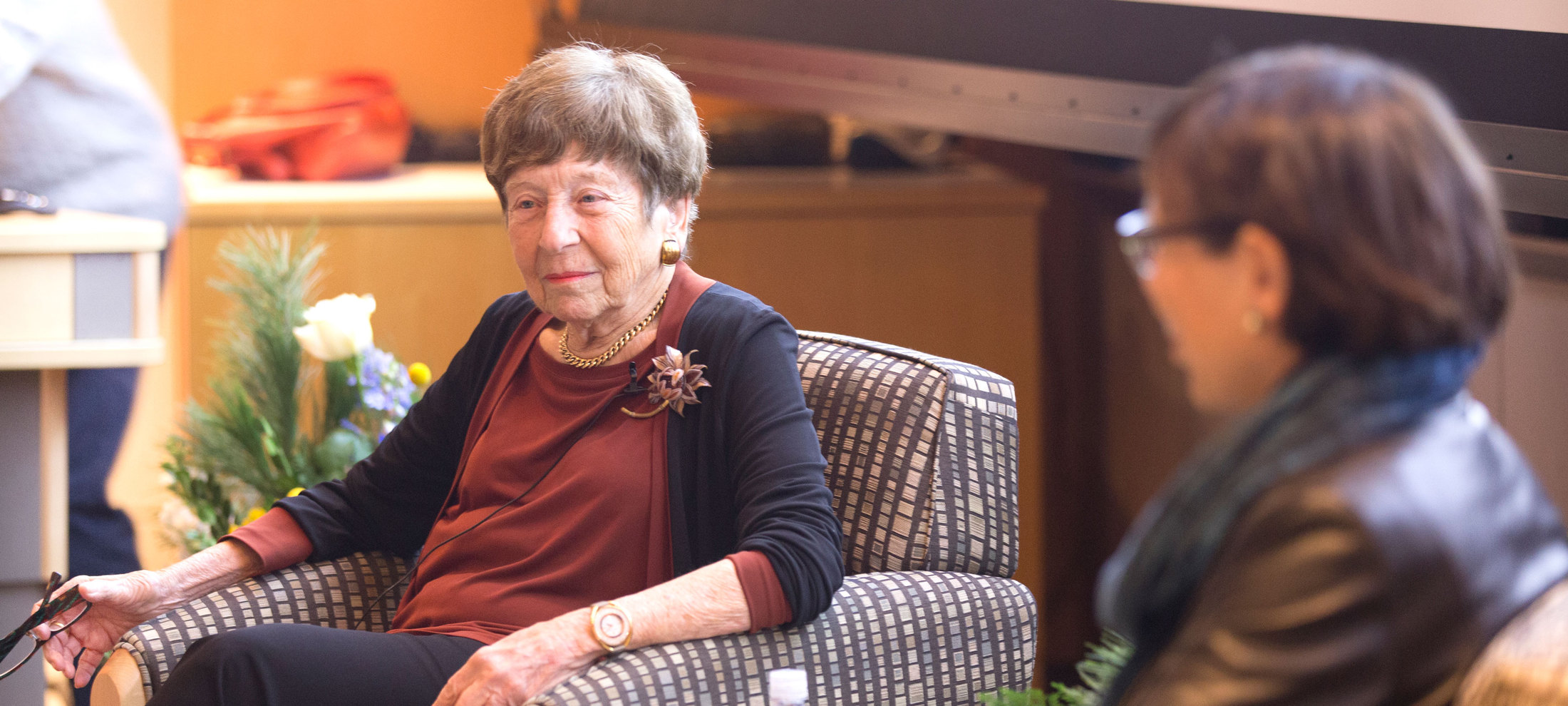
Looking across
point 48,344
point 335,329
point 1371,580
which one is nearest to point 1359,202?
point 1371,580

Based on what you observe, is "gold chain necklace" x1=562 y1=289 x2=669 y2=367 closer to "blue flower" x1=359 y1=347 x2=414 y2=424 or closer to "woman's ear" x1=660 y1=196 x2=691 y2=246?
"woman's ear" x1=660 y1=196 x2=691 y2=246

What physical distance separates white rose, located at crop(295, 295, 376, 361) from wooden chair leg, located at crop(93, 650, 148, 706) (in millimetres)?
666

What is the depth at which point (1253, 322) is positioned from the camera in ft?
2.80

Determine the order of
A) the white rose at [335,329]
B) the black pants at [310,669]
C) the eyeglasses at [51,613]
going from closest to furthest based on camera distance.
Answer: the black pants at [310,669], the eyeglasses at [51,613], the white rose at [335,329]

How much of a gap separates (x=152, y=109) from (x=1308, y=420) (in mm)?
2577

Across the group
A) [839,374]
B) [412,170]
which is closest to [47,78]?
[412,170]

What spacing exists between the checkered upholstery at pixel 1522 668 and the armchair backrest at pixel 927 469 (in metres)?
0.85

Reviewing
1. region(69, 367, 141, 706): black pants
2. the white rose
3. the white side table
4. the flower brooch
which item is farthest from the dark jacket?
region(69, 367, 141, 706): black pants

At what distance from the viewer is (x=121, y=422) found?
8.74 feet

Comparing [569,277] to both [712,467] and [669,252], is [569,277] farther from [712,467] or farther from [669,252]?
[712,467]

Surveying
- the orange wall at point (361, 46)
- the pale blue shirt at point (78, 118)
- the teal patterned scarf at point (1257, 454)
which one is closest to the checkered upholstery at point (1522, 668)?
the teal patterned scarf at point (1257, 454)

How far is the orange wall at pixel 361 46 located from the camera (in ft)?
12.6

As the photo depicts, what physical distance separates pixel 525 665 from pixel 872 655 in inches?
15.2

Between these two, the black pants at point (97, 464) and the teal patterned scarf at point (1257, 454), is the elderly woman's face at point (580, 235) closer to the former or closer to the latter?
Result: the teal patterned scarf at point (1257, 454)
